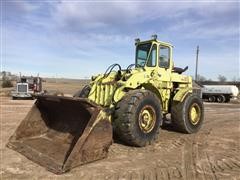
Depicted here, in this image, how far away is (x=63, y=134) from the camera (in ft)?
23.6

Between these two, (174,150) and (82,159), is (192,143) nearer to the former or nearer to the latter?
(174,150)

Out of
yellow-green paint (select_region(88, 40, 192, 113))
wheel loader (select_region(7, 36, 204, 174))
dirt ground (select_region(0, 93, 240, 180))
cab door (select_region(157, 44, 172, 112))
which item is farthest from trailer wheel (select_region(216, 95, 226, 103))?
dirt ground (select_region(0, 93, 240, 180))

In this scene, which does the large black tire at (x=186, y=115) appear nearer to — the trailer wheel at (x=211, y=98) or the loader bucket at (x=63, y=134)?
the loader bucket at (x=63, y=134)

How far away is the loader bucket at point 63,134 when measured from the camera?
576 centimetres

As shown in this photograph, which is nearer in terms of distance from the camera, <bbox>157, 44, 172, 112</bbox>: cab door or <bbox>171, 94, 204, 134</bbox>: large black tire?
<bbox>157, 44, 172, 112</bbox>: cab door

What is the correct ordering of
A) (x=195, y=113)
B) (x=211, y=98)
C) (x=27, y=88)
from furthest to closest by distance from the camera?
(x=211, y=98) → (x=27, y=88) → (x=195, y=113)

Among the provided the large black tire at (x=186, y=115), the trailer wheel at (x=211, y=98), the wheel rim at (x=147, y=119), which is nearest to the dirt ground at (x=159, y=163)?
the wheel rim at (x=147, y=119)

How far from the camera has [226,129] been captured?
422 inches

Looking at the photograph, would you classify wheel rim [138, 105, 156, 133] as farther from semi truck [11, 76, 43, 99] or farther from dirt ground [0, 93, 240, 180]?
semi truck [11, 76, 43, 99]

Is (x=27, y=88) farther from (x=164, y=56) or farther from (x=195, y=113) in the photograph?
(x=164, y=56)

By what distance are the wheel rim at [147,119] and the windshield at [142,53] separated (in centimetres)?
167

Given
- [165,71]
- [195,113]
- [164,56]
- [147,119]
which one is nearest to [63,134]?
[147,119]

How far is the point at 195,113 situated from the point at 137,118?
332 centimetres

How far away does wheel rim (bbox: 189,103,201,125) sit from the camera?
9.61 m
